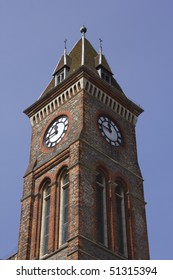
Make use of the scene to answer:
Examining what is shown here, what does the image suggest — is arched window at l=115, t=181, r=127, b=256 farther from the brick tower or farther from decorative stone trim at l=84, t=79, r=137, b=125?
decorative stone trim at l=84, t=79, r=137, b=125

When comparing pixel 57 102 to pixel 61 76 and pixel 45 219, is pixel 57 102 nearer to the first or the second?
pixel 61 76

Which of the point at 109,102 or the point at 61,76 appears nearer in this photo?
the point at 109,102

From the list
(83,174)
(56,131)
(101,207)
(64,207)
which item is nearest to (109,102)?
(56,131)

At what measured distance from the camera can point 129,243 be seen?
104 ft

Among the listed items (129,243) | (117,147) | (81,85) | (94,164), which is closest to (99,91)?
(81,85)

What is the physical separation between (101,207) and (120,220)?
5.48 feet

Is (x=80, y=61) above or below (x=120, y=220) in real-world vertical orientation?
above

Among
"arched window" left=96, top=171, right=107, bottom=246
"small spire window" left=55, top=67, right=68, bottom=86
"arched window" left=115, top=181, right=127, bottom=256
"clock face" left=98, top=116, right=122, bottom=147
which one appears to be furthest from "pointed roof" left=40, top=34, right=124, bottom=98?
"arched window" left=115, top=181, right=127, bottom=256

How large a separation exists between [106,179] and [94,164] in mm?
1251

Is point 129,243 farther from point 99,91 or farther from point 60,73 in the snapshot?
point 60,73

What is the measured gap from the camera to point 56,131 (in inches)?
1401

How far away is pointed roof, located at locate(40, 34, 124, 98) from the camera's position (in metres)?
38.8

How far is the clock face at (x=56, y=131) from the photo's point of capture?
3494 centimetres

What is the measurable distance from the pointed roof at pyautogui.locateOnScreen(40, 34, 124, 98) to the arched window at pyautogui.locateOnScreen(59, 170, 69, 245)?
24.8ft
